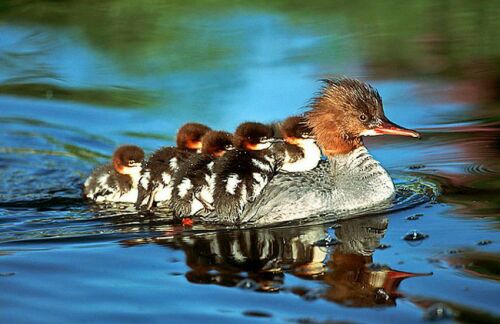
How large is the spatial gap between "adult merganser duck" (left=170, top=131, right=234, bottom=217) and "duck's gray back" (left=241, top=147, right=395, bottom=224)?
317 millimetres

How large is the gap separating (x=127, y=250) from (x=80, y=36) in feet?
21.9

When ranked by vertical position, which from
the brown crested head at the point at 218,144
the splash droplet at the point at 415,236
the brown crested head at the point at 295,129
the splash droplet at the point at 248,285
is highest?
the brown crested head at the point at 295,129

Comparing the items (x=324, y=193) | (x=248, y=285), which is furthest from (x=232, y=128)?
(x=248, y=285)

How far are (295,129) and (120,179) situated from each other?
4.67ft

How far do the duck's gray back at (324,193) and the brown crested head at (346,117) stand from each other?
179 millimetres

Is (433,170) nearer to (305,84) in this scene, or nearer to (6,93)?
(305,84)

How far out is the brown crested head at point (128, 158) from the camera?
7898mm

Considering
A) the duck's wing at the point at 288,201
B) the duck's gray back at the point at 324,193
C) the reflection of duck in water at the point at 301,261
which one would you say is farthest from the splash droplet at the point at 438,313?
the duck's wing at the point at 288,201

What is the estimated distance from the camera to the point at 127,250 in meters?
6.10

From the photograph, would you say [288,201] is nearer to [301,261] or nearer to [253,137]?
[253,137]

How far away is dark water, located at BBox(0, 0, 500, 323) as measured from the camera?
5070 millimetres

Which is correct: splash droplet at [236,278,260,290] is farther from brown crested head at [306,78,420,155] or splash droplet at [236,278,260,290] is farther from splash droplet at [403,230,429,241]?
brown crested head at [306,78,420,155]

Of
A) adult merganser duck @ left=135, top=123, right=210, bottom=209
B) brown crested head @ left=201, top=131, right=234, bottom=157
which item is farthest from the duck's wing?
adult merganser duck @ left=135, top=123, right=210, bottom=209

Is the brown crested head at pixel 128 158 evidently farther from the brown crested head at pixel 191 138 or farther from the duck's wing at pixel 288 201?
the duck's wing at pixel 288 201
